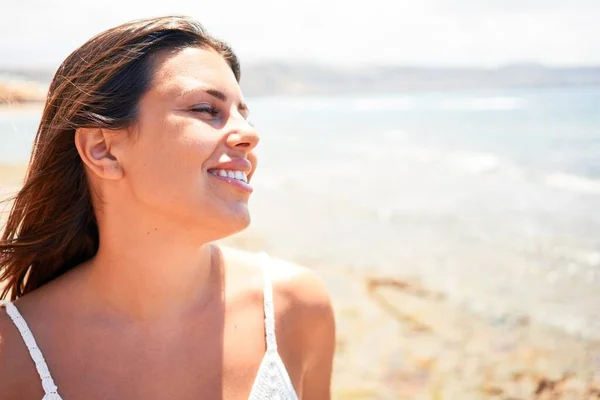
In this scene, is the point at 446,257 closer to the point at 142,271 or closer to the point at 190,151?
the point at 142,271

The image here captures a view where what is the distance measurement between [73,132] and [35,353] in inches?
29.2

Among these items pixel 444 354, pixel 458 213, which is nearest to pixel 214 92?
pixel 444 354

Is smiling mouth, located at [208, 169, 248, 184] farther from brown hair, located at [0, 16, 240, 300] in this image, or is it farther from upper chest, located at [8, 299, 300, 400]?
upper chest, located at [8, 299, 300, 400]

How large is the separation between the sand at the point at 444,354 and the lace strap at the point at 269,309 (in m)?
2.32

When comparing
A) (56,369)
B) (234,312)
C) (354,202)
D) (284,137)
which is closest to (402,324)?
(234,312)

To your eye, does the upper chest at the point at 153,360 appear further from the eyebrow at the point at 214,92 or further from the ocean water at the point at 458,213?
the ocean water at the point at 458,213

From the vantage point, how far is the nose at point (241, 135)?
6.35 feet

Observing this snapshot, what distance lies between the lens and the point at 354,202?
11719mm

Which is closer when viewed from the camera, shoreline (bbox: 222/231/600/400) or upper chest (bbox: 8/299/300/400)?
upper chest (bbox: 8/299/300/400)

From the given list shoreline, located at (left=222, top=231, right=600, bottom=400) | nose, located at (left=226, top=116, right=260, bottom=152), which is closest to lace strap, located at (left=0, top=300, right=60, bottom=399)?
nose, located at (left=226, top=116, right=260, bottom=152)

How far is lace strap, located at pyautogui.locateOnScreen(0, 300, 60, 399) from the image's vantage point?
1.89 m

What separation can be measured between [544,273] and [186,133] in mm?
6251

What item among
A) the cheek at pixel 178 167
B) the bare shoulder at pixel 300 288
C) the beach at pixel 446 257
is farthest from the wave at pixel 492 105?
the cheek at pixel 178 167

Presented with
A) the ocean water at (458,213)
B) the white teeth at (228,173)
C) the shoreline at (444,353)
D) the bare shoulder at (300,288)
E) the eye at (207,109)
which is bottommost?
the ocean water at (458,213)
